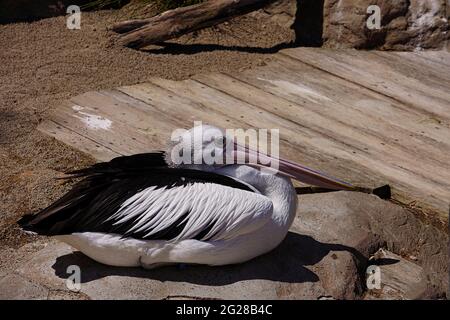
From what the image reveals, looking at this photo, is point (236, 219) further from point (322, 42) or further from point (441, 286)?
point (322, 42)

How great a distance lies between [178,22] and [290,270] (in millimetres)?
3440

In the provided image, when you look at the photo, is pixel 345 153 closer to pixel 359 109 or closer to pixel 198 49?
pixel 359 109

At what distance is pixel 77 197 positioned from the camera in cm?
380

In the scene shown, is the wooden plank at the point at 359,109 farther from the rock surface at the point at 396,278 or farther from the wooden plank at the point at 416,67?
the rock surface at the point at 396,278

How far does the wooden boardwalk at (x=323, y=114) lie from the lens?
525 cm

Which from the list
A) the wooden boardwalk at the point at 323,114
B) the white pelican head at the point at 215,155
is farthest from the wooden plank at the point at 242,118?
the white pelican head at the point at 215,155

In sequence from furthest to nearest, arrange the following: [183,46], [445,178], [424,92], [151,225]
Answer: [183,46] < [424,92] < [445,178] < [151,225]

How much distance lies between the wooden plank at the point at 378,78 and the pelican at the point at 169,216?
2647 mm

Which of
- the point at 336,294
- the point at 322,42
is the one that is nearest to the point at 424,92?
the point at 322,42

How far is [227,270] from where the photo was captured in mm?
3910

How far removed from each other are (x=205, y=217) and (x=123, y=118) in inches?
86.0

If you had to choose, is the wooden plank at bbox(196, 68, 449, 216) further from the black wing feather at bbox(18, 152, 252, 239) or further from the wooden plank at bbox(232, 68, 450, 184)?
the black wing feather at bbox(18, 152, 252, 239)

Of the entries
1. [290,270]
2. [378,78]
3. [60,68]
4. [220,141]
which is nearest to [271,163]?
[220,141]

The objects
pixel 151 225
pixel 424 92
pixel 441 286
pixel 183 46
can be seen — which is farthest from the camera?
pixel 183 46
